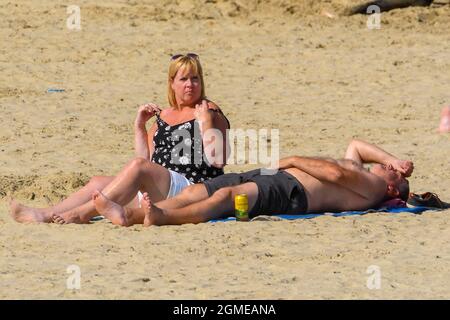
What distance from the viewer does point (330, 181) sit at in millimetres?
8562

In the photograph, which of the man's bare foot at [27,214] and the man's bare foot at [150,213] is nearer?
the man's bare foot at [150,213]

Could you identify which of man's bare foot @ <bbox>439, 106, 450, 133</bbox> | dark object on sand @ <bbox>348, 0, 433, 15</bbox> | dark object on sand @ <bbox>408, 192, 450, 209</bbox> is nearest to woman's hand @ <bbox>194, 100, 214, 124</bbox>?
dark object on sand @ <bbox>408, 192, 450, 209</bbox>

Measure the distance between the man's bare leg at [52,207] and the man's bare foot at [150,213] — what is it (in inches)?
14.4

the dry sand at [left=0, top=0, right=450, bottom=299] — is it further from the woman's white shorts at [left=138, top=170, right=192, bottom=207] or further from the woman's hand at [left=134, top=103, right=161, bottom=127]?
the woman's hand at [left=134, top=103, right=161, bottom=127]

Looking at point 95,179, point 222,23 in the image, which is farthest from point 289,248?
point 222,23

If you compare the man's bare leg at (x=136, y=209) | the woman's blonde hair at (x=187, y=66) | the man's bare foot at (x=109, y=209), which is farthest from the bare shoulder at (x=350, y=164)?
the man's bare foot at (x=109, y=209)

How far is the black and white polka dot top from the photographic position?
8617 mm

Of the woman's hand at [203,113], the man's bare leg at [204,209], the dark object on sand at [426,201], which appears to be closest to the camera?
the man's bare leg at [204,209]

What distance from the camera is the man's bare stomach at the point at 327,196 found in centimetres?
858

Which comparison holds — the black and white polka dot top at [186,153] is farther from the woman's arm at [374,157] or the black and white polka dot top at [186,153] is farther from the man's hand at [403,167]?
the man's hand at [403,167]

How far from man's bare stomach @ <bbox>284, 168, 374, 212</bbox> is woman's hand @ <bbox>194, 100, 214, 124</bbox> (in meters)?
0.55

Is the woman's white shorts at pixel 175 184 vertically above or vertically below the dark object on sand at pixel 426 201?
above

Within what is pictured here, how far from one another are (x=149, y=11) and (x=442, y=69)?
3.30 m
